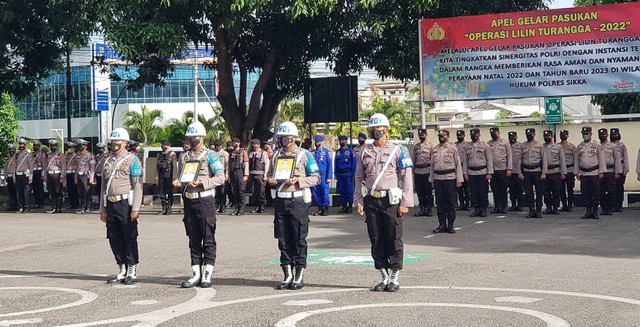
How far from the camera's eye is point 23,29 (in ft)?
86.3

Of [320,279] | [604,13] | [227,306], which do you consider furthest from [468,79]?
[227,306]

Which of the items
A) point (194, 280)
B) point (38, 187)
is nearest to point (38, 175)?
point (38, 187)

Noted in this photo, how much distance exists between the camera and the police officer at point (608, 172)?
67.1 ft

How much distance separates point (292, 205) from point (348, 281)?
1116 mm

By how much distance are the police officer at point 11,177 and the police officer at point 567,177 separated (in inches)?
579

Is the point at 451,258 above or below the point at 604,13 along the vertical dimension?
below

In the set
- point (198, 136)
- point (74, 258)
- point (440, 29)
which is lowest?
point (74, 258)

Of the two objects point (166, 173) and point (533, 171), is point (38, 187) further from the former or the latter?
point (533, 171)

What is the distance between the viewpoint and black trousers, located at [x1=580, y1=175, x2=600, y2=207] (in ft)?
65.0

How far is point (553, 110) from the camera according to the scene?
928 inches

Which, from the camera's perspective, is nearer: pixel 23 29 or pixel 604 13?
pixel 604 13

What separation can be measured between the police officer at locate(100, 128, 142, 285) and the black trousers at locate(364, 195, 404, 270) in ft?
9.55

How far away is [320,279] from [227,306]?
7.24ft

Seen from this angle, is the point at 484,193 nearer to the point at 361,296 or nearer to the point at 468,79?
the point at 468,79
